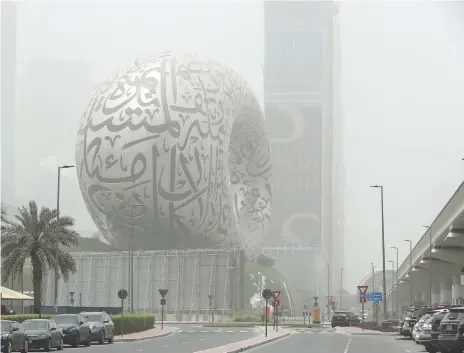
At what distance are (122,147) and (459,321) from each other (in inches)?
2703

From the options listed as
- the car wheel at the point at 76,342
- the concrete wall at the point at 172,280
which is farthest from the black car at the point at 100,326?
the concrete wall at the point at 172,280

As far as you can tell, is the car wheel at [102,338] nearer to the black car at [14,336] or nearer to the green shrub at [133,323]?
the green shrub at [133,323]

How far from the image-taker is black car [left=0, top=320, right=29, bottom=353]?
31.4m

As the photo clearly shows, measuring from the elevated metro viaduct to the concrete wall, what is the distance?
18.7 meters

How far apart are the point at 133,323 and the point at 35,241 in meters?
8.44

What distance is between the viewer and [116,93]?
98.7m

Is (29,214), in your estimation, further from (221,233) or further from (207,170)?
(221,233)

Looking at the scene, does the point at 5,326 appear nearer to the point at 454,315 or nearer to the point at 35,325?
the point at 35,325

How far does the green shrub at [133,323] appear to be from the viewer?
55.5 m

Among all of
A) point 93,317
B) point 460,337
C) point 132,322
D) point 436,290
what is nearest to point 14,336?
point 93,317

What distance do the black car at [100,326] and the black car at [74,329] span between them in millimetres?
586

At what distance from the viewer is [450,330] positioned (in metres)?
31.6

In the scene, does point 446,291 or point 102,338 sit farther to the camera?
point 446,291

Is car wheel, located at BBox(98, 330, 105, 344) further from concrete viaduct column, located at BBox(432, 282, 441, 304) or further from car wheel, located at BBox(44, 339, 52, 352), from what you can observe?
concrete viaduct column, located at BBox(432, 282, 441, 304)
